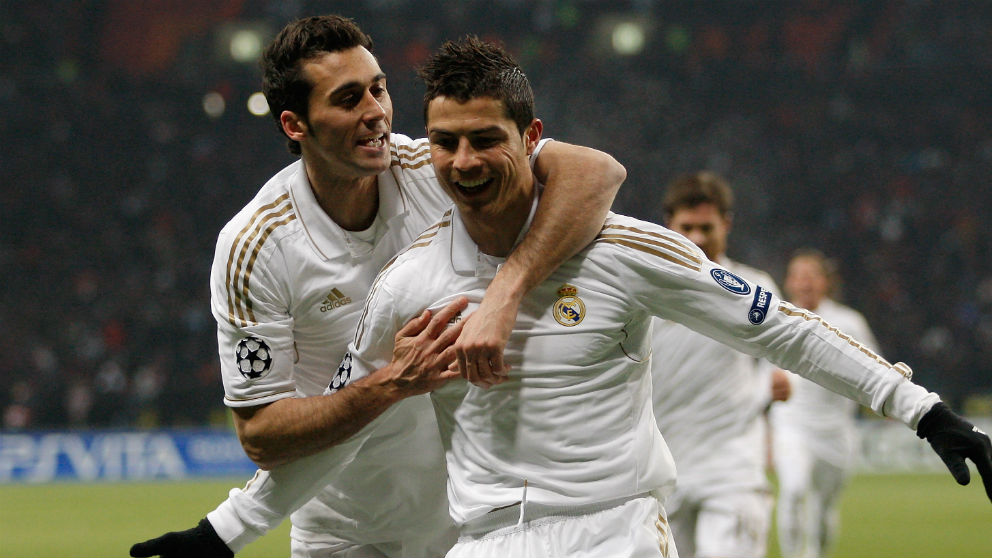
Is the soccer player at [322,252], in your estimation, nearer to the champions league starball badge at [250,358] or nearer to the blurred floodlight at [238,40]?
the champions league starball badge at [250,358]

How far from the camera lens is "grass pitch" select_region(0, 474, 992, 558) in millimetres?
9891

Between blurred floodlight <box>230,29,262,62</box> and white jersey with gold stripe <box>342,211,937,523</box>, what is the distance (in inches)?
860

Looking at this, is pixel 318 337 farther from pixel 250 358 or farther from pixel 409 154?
pixel 409 154

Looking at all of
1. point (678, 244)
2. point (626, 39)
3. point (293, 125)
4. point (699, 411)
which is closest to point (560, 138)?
point (626, 39)

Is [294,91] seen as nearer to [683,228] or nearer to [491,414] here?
[491,414]

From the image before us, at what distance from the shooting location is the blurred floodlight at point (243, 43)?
78.2ft

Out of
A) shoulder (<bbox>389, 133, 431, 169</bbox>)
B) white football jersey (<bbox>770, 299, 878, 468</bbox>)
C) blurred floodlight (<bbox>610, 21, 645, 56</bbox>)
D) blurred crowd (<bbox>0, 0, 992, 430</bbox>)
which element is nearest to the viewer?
shoulder (<bbox>389, 133, 431, 169</bbox>)

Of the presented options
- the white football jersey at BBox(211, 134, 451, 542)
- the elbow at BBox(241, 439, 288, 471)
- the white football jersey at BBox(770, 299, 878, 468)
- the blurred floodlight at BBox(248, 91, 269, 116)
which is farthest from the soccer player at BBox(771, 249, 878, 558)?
the elbow at BBox(241, 439, 288, 471)

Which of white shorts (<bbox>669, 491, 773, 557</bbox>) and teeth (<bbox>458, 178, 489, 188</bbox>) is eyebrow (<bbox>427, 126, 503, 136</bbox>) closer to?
teeth (<bbox>458, 178, 489, 188</bbox>)

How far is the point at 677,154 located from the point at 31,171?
12286mm

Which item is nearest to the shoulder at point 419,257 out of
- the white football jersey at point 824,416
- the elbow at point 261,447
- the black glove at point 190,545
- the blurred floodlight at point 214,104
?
the elbow at point 261,447

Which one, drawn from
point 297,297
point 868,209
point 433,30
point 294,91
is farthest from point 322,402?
point 433,30

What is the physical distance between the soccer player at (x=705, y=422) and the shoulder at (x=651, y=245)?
2.20 metres

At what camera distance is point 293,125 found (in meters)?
3.67
